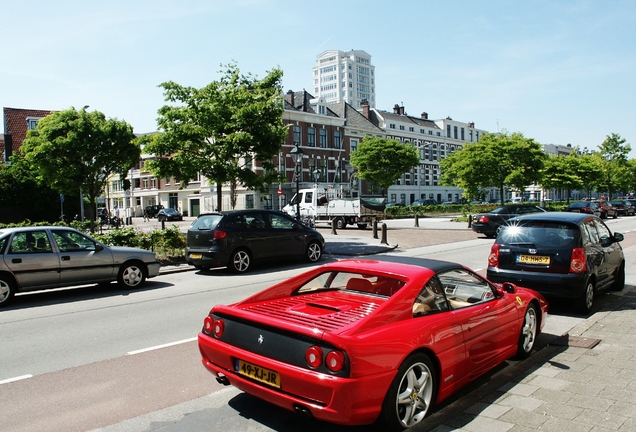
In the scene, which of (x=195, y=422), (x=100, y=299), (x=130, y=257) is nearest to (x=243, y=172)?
(x=130, y=257)

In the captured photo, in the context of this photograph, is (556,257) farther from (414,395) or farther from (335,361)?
(335,361)

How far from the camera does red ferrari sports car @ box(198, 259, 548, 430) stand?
3332 mm

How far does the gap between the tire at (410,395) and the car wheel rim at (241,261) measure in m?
9.59

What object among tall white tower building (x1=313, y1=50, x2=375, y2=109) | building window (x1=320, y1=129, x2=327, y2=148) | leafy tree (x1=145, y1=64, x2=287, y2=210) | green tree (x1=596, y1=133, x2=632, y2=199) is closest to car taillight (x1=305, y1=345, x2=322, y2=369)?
leafy tree (x1=145, y1=64, x2=287, y2=210)

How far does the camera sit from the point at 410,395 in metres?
3.70

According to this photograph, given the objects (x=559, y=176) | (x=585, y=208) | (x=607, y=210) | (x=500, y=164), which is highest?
(x=500, y=164)

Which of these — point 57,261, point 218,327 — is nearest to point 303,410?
point 218,327

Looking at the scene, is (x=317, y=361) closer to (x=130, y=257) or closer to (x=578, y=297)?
(x=578, y=297)

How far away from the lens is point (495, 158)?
40.0 meters

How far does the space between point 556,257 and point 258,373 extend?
5.83 m

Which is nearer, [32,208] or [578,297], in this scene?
[578,297]

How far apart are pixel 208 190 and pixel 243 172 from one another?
41694mm

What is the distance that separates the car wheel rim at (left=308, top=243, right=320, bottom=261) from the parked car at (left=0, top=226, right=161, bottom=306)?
5.33 m

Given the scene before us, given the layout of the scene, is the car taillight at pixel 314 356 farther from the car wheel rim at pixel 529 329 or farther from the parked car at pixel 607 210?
the parked car at pixel 607 210
